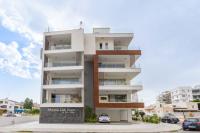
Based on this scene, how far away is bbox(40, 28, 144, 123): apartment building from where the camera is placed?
3881cm

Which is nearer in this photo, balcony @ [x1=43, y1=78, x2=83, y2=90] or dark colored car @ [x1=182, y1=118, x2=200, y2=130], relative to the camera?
dark colored car @ [x1=182, y1=118, x2=200, y2=130]

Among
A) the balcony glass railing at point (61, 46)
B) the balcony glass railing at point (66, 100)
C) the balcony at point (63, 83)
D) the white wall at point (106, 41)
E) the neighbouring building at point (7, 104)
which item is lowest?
the neighbouring building at point (7, 104)

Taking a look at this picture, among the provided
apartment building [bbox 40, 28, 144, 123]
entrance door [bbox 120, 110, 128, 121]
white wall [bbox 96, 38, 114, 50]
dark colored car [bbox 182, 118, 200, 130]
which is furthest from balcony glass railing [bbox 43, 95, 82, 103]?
dark colored car [bbox 182, 118, 200, 130]

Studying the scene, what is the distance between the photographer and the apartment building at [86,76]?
127ft

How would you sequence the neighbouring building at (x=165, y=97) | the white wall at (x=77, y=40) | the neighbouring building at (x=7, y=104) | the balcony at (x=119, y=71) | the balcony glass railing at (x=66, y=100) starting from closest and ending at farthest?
the balcony glass railing at (x=66, y=100) < the balcony at (x=119, y=71) < the white wall at (x=77, y=40) < the neighbouring building at (x=7, y=104) < the neighbouring building at (x=165, y=97)

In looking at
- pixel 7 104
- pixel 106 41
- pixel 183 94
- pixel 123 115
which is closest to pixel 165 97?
pixel 183 94

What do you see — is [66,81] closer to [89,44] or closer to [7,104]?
[89,44]

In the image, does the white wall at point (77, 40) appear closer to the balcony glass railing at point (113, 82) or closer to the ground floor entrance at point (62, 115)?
the balcony glass railing at point (113, 82)

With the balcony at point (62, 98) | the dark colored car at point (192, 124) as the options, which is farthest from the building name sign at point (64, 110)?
the dark colored car at point (192, 124)

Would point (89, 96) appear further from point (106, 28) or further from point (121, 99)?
point (106, 28)

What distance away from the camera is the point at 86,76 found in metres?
43.8

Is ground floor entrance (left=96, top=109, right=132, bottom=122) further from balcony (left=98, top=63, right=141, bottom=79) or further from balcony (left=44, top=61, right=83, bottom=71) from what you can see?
balcony (left=44, top=61, right=83, bottom=71)

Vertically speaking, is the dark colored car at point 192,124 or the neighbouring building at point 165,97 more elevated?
the neighbouring building at point 165,97

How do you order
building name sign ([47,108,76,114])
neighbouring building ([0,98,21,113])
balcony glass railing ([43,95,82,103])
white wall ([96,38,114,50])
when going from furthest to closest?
neighbouring building ([0,98,21,113]) → white wall ([96,38,114,50]) → balcony glass railing ([43,95,82,103]) → building name sign ([47,108,76,114])
